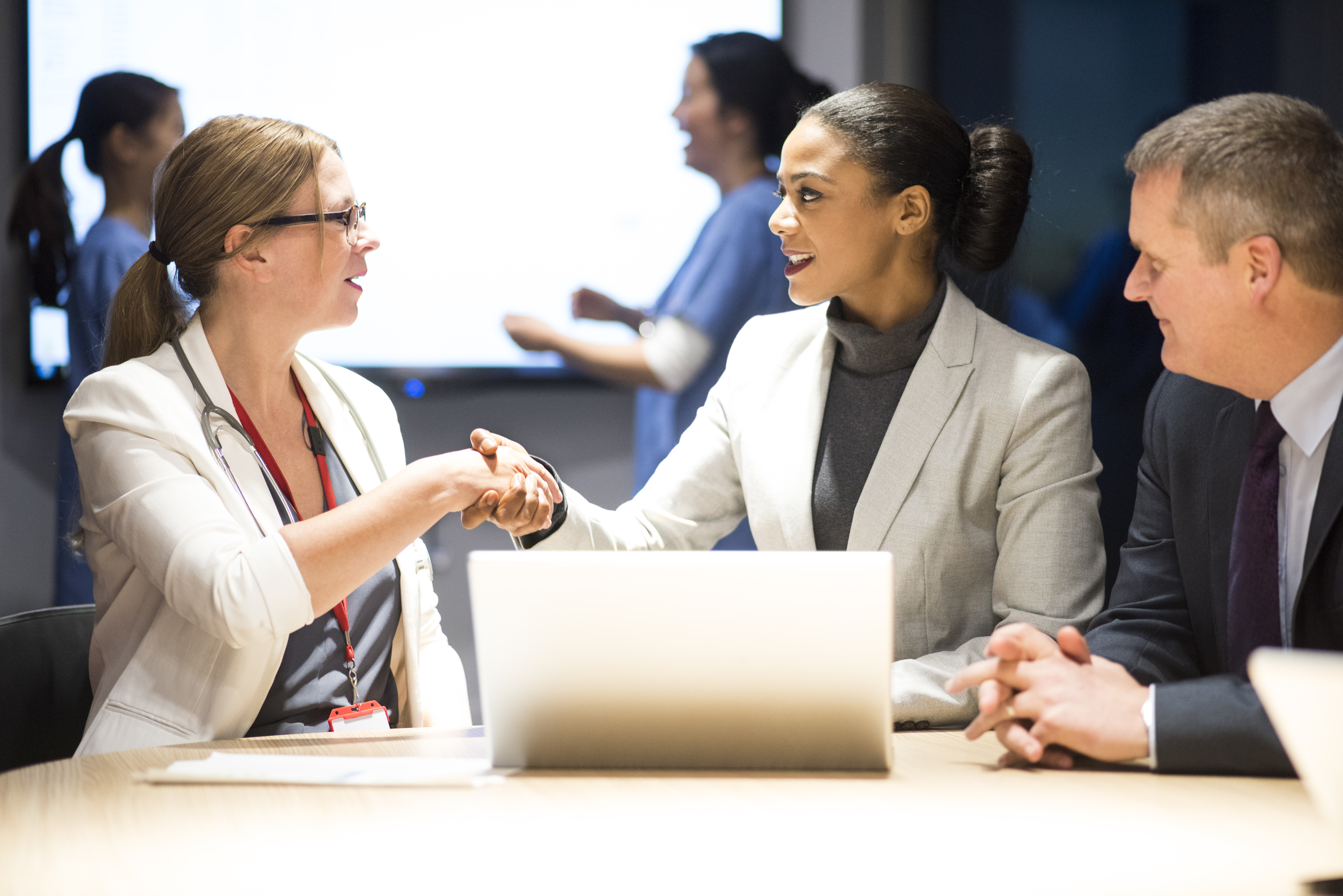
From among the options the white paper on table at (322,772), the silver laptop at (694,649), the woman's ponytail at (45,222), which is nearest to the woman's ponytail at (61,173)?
the woman's ponytail at (45,222)

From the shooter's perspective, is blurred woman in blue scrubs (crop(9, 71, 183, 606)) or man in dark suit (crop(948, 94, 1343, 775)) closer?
man in dark suit (crop(948, 94, 1343, 775))

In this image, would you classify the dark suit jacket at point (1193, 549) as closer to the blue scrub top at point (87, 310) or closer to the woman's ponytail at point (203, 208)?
the woman's ponytail at point (203, 208)

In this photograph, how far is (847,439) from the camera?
1.91m

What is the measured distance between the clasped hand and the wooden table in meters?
0.03

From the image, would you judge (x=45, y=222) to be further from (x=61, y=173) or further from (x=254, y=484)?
(x=254, y=484)

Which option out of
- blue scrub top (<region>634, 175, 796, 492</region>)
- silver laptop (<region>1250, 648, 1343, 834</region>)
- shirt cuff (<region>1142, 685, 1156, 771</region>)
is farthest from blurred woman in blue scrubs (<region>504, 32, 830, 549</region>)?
silver laptop (<region>1250, 648, 1343, 834</region>)

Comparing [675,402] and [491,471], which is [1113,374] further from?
[491,471]

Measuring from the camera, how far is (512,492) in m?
1.77

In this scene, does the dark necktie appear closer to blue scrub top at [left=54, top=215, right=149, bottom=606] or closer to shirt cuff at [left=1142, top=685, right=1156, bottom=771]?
shirt cuff at [left=1142, top=685, right=1156, bottom=771]

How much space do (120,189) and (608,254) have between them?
54.8 inches

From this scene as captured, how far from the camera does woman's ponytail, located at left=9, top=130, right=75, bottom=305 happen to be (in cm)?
326

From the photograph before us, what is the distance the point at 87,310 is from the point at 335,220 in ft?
5.05


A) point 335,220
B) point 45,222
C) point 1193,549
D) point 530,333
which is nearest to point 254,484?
point 335,220

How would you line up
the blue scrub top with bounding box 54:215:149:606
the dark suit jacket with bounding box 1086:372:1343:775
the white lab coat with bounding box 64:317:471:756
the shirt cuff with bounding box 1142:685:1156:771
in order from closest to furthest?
the shirt cuff with bounding box 1142:685:1156:771 < the dark suit jacket with bounding box 1086:372:1343:775 < the white lab coat with bounding box 64:317:471:756 < the blue scrub top with bounding box 54:215:149:606
